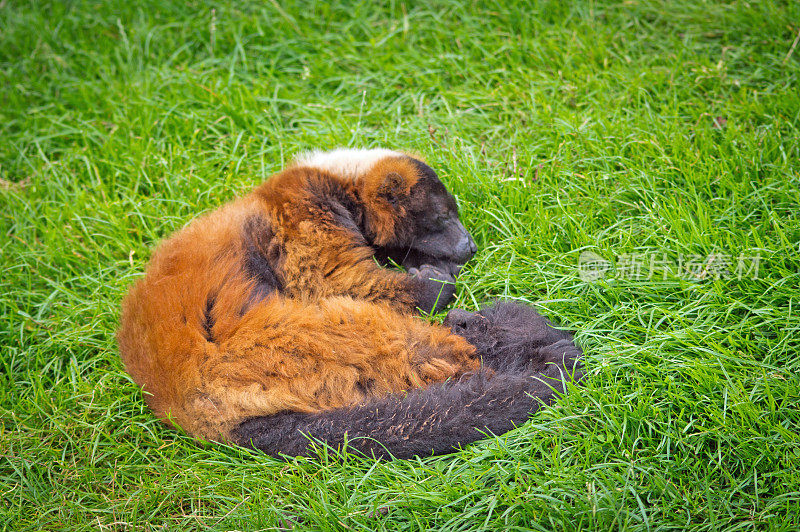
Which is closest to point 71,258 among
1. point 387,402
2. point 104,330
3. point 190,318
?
point 104,330

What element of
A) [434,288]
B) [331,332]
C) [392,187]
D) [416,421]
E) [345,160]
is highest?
[345,160]

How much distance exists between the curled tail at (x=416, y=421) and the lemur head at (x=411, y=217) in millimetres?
1161

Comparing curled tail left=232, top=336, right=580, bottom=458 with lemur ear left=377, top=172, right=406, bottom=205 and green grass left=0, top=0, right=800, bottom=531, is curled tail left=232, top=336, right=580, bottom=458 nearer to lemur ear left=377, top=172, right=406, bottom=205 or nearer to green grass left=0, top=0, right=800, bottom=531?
green grass left=0, top=0, right=800, bottom=531

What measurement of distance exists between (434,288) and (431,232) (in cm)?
46

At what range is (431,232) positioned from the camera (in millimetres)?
4016

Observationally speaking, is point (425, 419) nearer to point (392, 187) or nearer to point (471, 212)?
point (392, 187)

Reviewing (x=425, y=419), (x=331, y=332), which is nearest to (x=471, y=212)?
(x=331, y=332)

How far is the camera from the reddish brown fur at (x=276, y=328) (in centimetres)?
303

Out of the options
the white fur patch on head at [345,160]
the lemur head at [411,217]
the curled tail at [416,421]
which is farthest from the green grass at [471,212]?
the white fur patch on head at [345,160]

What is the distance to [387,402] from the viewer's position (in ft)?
9.59

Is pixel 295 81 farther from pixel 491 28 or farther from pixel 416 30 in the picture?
pixel 491 28

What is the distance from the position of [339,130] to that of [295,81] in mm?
815

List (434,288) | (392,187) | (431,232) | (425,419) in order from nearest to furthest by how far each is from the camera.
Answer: (425,419) → (434,288) → (392,187) → (431,232)

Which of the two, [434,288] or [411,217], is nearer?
[434,288]
